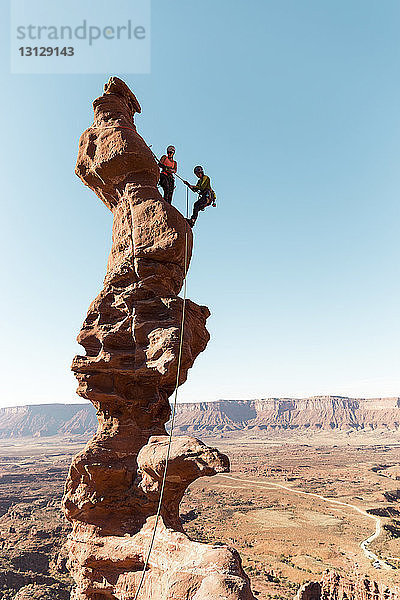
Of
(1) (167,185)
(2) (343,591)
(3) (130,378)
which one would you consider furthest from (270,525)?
(1) (167,185)

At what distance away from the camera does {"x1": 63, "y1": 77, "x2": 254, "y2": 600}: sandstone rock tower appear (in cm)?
806

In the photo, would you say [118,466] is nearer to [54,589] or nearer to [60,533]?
[54,589]

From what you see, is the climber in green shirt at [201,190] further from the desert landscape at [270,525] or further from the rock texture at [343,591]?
the desert landscape at [270,525]

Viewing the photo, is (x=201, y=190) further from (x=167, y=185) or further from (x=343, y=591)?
(x=343, y=591)

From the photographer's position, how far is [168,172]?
38.1ft

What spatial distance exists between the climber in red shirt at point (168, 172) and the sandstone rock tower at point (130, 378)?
1022 mm

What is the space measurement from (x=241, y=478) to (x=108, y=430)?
238 feet

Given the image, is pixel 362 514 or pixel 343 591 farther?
pixel 362 514

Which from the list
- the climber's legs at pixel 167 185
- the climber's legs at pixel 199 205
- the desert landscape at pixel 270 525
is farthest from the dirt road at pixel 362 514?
the climber's legs at pixel 167 185

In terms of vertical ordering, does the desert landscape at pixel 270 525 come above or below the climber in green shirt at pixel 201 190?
below

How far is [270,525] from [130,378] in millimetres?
39772

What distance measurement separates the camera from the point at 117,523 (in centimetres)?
879

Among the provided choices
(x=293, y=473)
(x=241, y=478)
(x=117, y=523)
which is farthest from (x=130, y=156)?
(x=293, y=473)

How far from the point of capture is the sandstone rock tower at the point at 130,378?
8.06 meters
